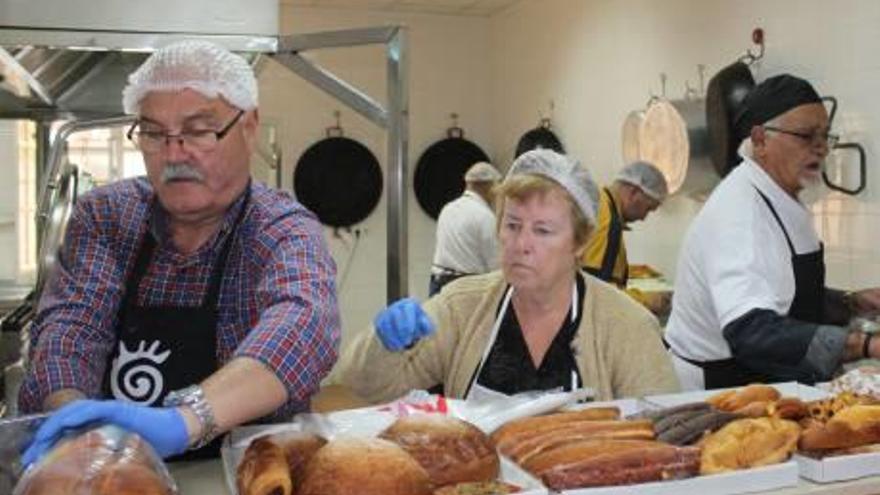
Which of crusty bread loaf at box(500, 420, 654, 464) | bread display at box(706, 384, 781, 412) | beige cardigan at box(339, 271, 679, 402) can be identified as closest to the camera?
crusty bread loaf at box(500, 420, 654, 464)

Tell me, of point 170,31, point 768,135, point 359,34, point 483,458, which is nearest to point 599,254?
point 768,135

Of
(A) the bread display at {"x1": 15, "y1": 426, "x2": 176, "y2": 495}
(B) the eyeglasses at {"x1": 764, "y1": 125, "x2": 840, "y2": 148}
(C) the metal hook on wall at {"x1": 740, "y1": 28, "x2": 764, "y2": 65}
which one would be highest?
(C) the metal hook on wall at {"x1": 740, "y1": 28, "x2": 764, "y2": 65}

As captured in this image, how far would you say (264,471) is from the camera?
90 cm

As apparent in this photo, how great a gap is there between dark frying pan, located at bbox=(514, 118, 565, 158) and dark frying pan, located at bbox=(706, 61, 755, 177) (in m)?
1.81

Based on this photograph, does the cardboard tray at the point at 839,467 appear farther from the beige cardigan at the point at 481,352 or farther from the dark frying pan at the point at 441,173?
the dark frying pan at the point at 441,173

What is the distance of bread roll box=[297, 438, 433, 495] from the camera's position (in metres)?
0.87

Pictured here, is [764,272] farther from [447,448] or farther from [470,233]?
[470,233]

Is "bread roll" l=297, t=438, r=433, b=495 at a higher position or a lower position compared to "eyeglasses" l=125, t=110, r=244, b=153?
lower

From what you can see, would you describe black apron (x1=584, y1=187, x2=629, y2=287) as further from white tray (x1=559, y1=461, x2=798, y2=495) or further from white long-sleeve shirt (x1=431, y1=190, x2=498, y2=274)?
white tray (x1=559, y1=461, x2=798, y2=495)

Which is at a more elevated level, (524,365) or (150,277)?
(150,277)

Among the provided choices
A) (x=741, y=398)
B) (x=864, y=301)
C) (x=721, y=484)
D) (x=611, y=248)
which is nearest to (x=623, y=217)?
(x=611, y=248)

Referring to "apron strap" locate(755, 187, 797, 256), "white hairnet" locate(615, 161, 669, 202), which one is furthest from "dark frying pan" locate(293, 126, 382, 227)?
"apron strap" locate(755, 187, 797, 256)

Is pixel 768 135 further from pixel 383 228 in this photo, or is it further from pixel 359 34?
pixel 383 228

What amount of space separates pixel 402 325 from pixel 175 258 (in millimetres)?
405
